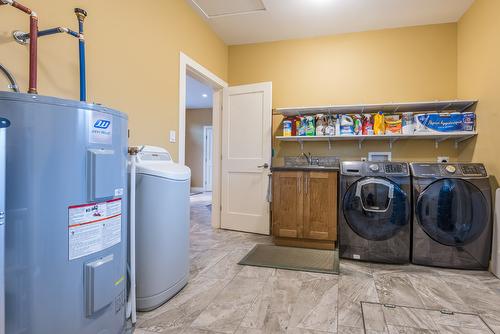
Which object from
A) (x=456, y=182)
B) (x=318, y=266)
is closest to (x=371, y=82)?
(x=456, y=182)

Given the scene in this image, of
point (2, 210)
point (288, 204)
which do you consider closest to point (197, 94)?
point (288, 204)

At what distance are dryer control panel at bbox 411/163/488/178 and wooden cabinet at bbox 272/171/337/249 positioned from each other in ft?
2.37

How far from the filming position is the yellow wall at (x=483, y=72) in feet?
7.26

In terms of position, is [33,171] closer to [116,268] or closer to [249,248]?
[116,268]

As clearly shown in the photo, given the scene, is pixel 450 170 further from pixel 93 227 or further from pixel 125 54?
pixel 125 54

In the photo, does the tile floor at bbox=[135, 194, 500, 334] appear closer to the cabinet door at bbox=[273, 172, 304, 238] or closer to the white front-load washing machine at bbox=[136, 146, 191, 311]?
the white front-load washing machine at bbox=[136, 146, 191, 311]

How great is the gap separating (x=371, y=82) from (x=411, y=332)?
104 inches

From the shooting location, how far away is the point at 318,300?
67.6 inches

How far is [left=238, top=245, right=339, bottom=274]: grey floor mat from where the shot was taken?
2.25 meters

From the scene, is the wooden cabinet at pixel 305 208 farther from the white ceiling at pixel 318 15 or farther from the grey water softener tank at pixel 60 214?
the grey water softener tank at pixel 60 214

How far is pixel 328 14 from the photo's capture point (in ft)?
9.34

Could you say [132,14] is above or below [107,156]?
above

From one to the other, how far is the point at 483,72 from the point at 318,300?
2490 mm

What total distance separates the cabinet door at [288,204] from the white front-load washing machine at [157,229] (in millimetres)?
1326
